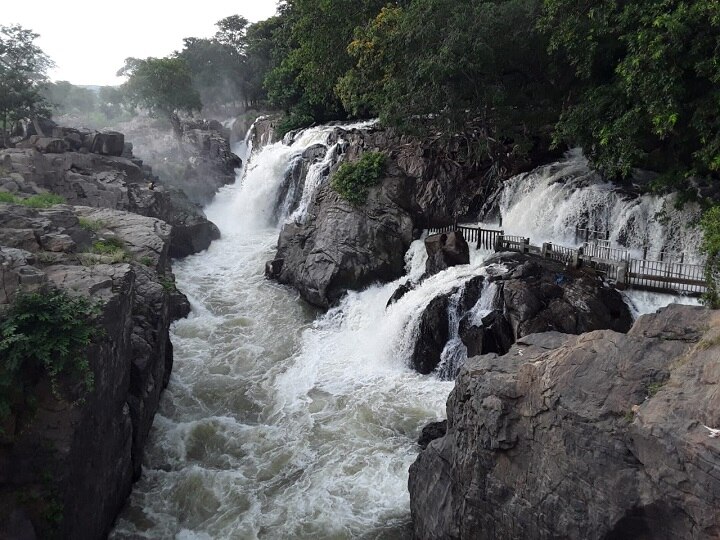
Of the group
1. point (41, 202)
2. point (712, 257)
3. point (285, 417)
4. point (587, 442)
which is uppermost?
point (41, 202)

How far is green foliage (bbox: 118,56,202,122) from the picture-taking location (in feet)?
128

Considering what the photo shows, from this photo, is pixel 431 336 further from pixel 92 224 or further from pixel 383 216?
pixel 92 224

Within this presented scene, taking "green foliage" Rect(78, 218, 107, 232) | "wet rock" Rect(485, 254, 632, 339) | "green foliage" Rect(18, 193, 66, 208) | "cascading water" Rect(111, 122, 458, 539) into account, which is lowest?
"cascading water" Rect(111, 122, 458, 539)

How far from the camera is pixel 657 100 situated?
12.6 meters

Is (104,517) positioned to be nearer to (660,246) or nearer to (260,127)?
(660,246)

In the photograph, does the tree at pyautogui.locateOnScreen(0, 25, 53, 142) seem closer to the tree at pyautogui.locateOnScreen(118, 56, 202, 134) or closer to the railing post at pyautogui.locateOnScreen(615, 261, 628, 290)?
the tree at pyautogui.locateOnScreen(118, 56, 202, 134)

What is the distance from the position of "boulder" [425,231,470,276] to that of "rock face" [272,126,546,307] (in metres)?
1.81

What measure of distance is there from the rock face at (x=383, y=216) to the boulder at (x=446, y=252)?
1.81m

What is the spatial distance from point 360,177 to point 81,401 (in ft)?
48.6

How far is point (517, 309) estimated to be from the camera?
13.5 metres

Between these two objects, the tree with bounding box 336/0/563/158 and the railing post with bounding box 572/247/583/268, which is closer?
the railing post with bounding box 572/247/583/268

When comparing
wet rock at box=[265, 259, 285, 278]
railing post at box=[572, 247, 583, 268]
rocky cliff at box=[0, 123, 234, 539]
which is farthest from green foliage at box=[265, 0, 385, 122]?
railing post at box=[572, 247, 583, 268]

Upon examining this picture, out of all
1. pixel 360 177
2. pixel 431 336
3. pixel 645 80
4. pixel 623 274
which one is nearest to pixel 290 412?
pixel 431 336

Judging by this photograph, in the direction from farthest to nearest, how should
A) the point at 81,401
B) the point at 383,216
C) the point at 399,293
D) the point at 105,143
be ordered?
1. the point at 105,143
2. the point at 383,216
3. the point at 399,293
4. the point at 81,401
